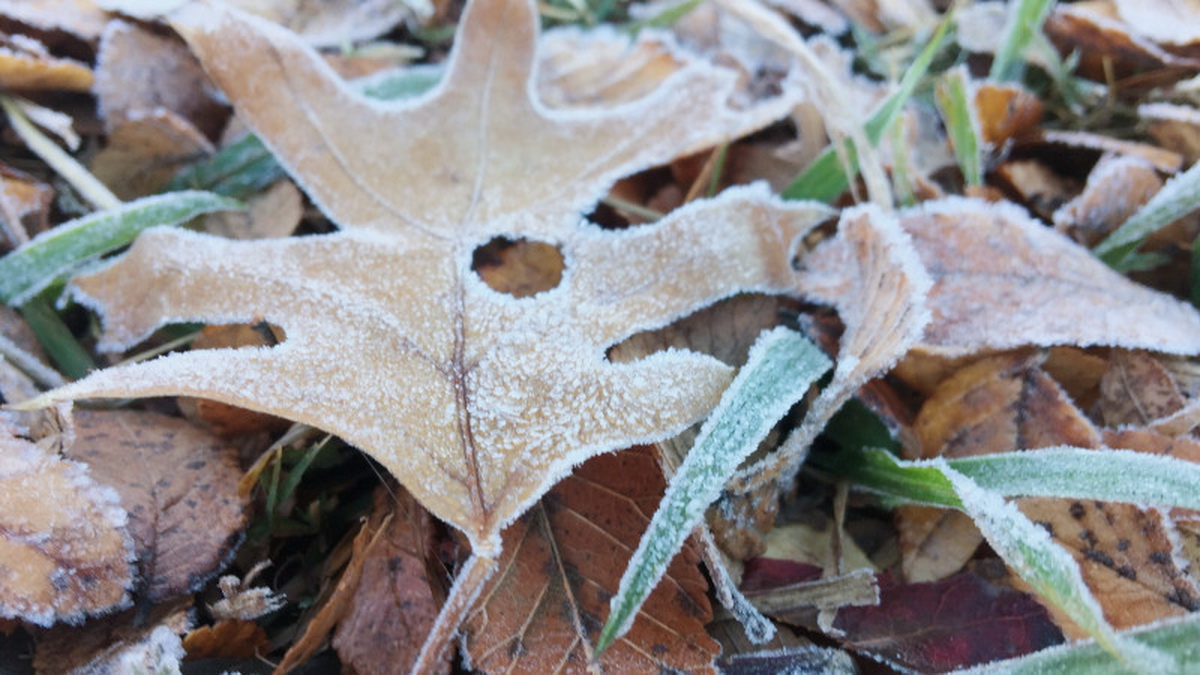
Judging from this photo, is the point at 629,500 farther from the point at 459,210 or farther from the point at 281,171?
the point at 281,171

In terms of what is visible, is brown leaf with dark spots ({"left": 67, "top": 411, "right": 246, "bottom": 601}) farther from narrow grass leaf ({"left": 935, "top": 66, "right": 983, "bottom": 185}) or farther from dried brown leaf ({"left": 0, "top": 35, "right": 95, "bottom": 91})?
narrow grass leaf ({"left": 935, "top": 66, "right": 983, "bottom": 185})

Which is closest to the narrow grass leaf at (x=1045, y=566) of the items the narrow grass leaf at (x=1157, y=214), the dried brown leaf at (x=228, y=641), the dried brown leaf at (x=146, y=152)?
the narrow grass leaf at (x=1157, y=214)

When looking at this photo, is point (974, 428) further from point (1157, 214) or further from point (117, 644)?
point (117, 644)

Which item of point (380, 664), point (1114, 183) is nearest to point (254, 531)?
point (380, 664)

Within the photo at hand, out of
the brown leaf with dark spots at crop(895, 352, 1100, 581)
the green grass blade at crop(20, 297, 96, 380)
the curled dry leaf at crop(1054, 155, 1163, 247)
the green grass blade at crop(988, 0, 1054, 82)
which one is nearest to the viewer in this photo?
the brown leaf with dark spots at crop(895, 352, 1100, 581)

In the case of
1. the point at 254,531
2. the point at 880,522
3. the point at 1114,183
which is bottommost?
the point at 880,522

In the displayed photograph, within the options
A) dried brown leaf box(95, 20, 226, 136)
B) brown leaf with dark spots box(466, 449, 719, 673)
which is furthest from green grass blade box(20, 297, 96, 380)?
brown leaf with dark spots box(466, 449, 719, 673)

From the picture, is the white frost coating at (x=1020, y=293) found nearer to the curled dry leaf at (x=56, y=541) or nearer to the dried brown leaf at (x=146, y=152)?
the curled dry leaf at (x=56, y=541)
